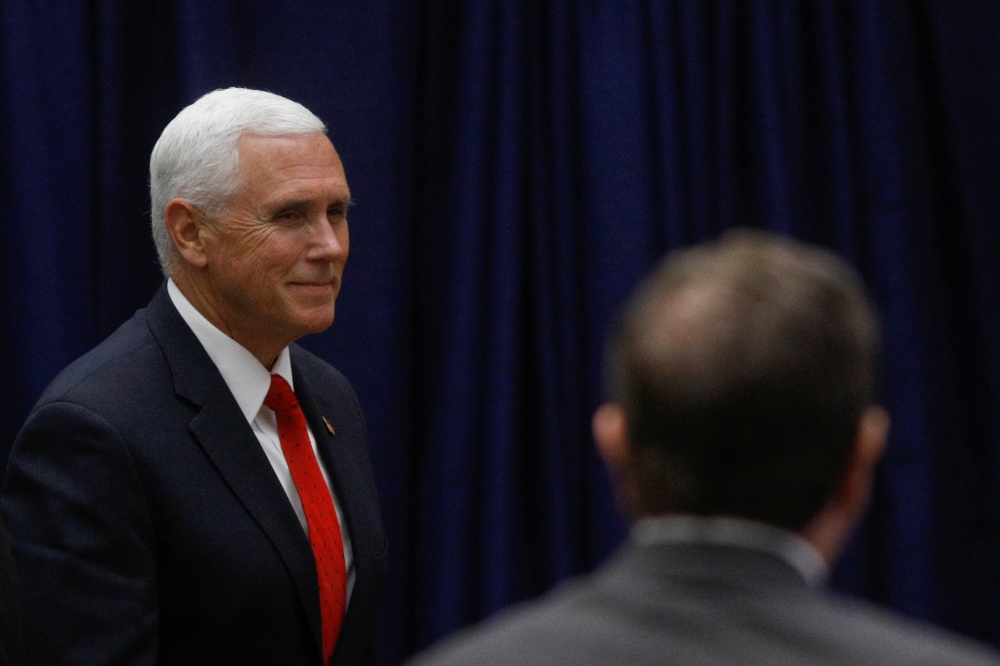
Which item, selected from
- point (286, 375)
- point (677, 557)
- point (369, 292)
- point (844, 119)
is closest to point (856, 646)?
point (677, 557)

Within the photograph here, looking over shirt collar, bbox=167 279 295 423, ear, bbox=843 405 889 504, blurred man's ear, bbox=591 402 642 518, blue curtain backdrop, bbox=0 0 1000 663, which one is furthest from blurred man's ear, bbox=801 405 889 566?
blue curtain backdrop, bbox=0 0 1000 663

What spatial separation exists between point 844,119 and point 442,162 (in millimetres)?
864

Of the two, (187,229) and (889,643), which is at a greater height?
(187,229)

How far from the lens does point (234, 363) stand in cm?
171

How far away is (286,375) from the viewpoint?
1816mm

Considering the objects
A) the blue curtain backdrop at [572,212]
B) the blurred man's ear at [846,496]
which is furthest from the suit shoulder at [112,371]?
the blurred man's ear at [846,496]

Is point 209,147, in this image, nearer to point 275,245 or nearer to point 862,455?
point 275,245

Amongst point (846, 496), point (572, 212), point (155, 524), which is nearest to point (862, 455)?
point (846, 496)

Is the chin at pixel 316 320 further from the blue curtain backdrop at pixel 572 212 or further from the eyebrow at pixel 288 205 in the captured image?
the blue curtain backdrop at pixel 572 212

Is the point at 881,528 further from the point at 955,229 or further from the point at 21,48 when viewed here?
the point at 21,48

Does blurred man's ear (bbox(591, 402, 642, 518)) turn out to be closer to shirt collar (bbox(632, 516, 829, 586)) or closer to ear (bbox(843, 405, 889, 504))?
shirt collar (bbox(632, 516, 829, 586))

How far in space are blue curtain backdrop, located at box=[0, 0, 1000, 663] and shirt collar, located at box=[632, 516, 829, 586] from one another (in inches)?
64.5

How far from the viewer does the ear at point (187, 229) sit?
175 cm

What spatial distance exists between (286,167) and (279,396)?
13.6 inches
